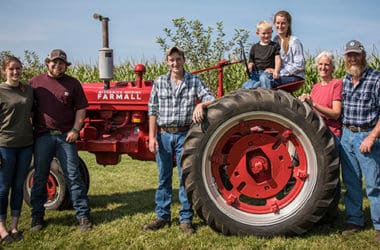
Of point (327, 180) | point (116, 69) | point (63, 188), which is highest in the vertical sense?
point (116, 69)

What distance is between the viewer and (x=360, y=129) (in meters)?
3.38

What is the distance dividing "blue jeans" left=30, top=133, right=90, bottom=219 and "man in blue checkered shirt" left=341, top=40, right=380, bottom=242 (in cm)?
247

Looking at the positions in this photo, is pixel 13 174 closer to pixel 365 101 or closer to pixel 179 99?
pixel 179 99

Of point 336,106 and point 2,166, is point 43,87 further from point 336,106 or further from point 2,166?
point 336,106

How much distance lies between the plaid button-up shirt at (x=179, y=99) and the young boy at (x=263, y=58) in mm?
622

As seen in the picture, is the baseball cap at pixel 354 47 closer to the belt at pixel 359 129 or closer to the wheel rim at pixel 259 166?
the belt at pixel 359 129

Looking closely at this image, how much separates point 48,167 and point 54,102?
64 centimetres

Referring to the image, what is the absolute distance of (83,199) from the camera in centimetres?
387

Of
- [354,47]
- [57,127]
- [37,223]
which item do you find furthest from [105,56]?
[354,47]

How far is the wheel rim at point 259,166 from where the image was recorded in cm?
336

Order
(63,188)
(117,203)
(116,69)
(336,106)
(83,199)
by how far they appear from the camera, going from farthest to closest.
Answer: (116,69), (117,203), (63,188), (83,199), (336,106)

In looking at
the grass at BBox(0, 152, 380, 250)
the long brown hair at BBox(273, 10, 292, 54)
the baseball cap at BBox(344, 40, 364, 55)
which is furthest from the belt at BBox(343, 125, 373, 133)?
the long brown hair at BBox(273, 10, 292, 54)

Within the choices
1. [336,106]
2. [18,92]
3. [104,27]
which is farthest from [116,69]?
[336,106]

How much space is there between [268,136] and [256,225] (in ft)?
2.57
